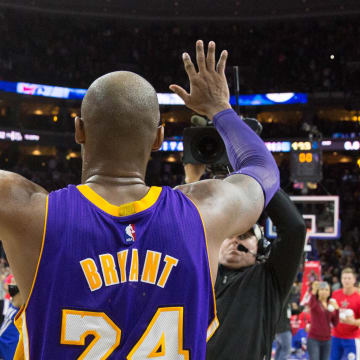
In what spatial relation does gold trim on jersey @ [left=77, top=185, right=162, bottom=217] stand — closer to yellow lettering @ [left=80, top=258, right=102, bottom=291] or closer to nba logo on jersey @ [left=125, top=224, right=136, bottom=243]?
nba logo on jersey @ [left=125, top=224, right=136, bottom=243]

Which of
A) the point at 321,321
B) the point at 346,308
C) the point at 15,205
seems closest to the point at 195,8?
the point at 321,321

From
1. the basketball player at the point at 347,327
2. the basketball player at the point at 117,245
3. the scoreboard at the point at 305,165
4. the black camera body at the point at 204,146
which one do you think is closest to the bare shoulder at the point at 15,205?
the basketball player at the point at 117,245

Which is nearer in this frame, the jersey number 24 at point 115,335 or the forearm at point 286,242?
the jersey number 24 at point 115,335

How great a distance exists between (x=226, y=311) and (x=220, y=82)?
3.78ft

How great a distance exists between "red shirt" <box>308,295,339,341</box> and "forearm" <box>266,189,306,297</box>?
213 inches

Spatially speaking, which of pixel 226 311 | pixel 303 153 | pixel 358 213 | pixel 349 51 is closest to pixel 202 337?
pixel 226 311

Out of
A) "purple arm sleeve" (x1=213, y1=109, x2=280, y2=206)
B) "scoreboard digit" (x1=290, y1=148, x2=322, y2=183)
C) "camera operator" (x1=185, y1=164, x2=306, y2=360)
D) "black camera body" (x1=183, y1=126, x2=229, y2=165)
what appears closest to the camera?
"purple arm sleeve" (x1=213, y1=109, x2=280, y2=206)

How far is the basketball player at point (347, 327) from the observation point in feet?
24.2

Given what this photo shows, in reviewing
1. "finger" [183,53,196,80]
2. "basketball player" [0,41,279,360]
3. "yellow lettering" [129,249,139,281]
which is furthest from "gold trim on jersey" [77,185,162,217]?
"finger" [183,53,196,80]

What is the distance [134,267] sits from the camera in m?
1.53

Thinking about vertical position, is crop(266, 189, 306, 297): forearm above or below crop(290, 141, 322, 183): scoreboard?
below

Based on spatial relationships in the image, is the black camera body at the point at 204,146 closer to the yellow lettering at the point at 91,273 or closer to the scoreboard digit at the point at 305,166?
the yellow lettering at the point at 91,273

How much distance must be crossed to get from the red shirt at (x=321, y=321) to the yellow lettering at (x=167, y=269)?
672 cm

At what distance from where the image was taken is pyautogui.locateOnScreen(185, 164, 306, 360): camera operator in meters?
2.62
